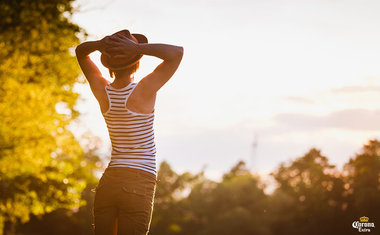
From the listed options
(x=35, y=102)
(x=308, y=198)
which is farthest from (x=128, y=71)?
(x=308, y=198)

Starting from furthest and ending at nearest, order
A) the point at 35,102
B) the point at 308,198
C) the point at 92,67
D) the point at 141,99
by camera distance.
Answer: the point at 308,198, the point at 35,102, the point at 92,67, the point at 141,99

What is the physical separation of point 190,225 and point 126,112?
62077 millimetres

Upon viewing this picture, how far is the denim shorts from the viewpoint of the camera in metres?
3.41

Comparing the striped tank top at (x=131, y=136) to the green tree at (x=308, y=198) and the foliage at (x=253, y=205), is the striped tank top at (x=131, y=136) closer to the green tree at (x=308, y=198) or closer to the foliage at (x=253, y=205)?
the foliage at (x=253, y=205)

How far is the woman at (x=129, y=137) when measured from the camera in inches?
135

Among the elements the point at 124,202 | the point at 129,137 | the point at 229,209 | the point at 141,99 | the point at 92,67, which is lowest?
the point at 124,202

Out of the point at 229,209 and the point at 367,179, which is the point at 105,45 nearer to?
the point at 367,179

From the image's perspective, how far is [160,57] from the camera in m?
3.52

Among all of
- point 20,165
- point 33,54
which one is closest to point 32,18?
point 33,54

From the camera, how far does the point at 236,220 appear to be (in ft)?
192

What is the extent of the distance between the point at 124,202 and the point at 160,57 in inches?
42.8

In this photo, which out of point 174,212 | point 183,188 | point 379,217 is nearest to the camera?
point 379,217

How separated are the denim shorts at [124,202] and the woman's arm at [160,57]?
635 mm

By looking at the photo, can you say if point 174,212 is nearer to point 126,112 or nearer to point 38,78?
point 38,78
